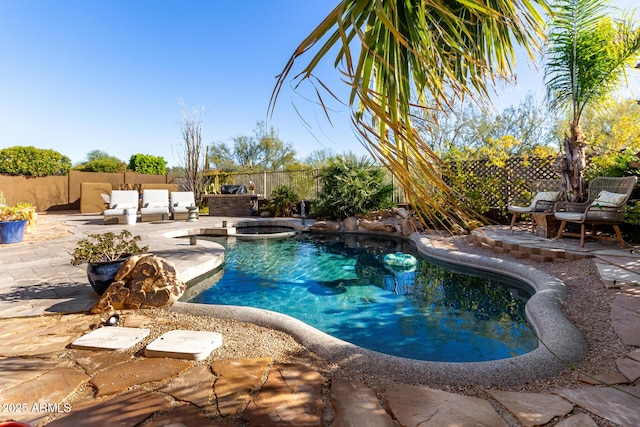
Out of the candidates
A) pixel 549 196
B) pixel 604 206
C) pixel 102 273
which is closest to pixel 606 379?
pixel 604 206

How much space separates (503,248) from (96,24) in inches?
478

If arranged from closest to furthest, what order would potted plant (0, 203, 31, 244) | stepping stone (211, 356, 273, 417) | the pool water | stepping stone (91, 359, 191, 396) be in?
stepping stone (211, 356, 273, 417)
stepping stone (91, 359, 191, 396)
the pool water
potted plant (0, 203, 31, 244)

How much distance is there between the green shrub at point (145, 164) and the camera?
1881 cm

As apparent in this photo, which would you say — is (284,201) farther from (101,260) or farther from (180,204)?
(101,260)

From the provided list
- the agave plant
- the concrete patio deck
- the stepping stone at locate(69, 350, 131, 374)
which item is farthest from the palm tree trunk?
the agave plant

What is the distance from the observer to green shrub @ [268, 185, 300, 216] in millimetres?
12273

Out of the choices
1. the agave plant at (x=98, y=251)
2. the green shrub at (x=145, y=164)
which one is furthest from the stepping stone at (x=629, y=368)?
the green shrub at (x=145, y=164)

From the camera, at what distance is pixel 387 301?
155 inches

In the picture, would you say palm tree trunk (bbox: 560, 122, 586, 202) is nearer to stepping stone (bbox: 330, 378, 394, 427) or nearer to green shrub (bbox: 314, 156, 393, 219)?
green shrub (bbox: 314, 156, 393, 219)

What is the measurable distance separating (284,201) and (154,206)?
480 centimetres

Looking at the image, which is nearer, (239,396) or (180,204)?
(239,396)

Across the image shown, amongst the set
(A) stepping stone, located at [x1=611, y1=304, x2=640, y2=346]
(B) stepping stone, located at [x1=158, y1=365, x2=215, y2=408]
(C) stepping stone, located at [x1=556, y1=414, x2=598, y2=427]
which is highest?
(A) stepping stone, located at [x1=611, y1=304, x2=640, y2=346]

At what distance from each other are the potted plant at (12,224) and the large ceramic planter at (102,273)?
16.2 ft

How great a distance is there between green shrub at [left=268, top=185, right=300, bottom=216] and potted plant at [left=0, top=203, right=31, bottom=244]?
7.47 m
